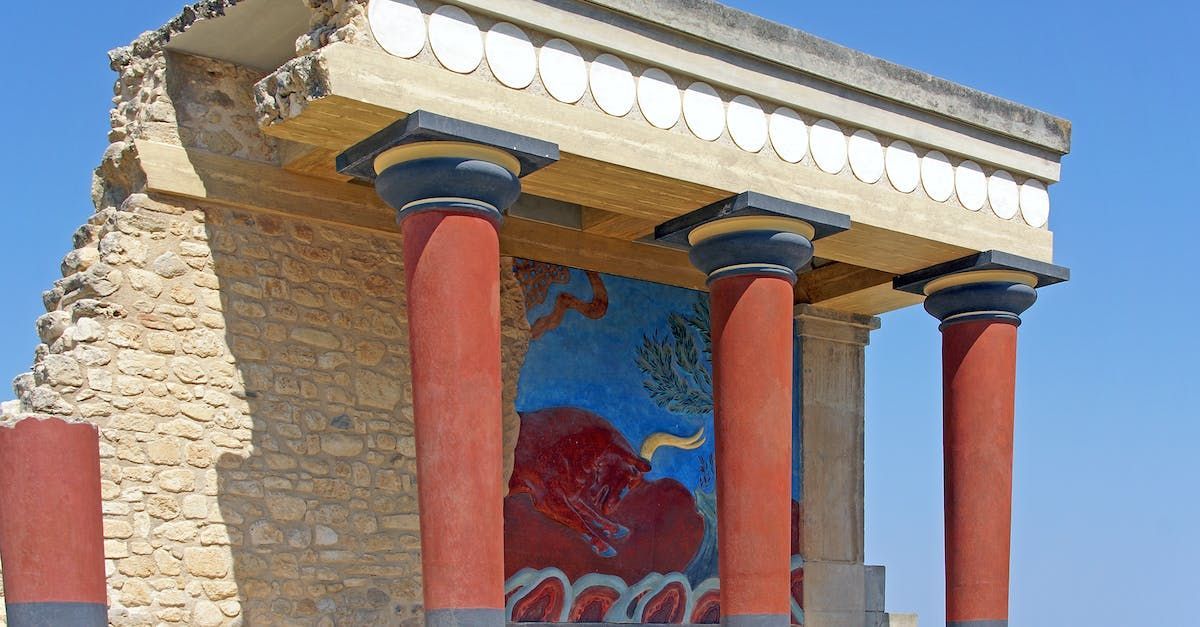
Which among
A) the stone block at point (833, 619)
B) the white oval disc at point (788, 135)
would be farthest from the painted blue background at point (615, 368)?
the white oval disc at point (788, 135)

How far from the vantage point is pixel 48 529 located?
295 inches

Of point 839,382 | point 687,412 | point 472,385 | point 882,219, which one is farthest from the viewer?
point 839,382

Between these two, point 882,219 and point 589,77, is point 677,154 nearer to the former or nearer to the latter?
point 589,77

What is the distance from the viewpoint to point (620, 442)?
1137 cm

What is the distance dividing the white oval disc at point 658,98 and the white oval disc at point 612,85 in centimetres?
7

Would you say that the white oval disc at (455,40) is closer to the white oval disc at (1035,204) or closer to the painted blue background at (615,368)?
the painted blue background at (615,368)

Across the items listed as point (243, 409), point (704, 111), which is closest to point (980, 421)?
point (704, 111)

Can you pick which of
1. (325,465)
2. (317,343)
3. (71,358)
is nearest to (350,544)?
(325,465)

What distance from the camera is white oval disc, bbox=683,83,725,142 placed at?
927 centimetres

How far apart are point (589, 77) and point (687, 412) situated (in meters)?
3.77

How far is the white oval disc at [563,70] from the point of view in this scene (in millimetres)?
8609

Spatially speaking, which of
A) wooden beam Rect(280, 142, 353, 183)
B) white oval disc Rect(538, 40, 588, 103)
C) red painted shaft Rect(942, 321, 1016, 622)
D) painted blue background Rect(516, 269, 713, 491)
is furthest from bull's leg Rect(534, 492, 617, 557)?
white oval disc Rect(538, 40, 588, 103)

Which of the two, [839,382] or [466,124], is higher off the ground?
[466,124]

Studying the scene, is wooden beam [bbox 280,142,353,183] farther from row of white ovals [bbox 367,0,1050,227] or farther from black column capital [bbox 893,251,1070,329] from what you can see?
black column capital [bbox 893,251,1070,329]
